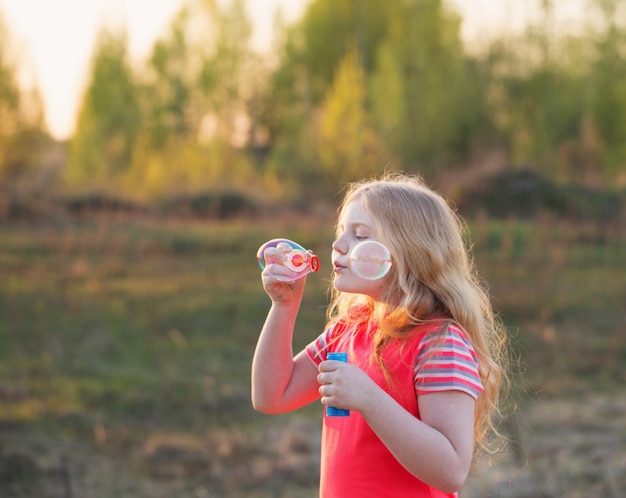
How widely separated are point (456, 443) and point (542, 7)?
71.7ft

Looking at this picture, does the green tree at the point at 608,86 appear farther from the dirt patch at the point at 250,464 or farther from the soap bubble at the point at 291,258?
the soap bubble at the point at 291,258

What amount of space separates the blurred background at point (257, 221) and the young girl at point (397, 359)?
1.94 ft

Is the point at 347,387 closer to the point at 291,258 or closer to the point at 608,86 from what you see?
the point at 291,258

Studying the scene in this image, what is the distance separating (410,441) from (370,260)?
356 mm

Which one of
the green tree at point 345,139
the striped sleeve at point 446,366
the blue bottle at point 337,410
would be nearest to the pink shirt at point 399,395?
the striped sleeve at point 446,366

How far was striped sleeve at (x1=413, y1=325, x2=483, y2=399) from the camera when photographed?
5.56ft

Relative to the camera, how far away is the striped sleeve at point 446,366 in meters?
1.69

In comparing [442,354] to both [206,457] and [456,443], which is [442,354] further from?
[206,457]

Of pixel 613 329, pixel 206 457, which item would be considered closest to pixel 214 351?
pixel 206 457

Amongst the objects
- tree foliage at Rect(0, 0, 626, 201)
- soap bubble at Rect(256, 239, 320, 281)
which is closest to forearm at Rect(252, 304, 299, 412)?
soap bubble at Rect(256, 239, 320, 281)

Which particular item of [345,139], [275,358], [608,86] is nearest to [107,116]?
[345,139]

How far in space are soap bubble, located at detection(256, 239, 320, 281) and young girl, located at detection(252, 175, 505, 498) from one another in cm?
2

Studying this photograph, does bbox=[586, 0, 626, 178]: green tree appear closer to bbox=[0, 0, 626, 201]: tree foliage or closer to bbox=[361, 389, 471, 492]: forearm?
bbox=[0, 0, 626, 201]: tree foliage

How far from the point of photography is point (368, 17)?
26578 millimetres
